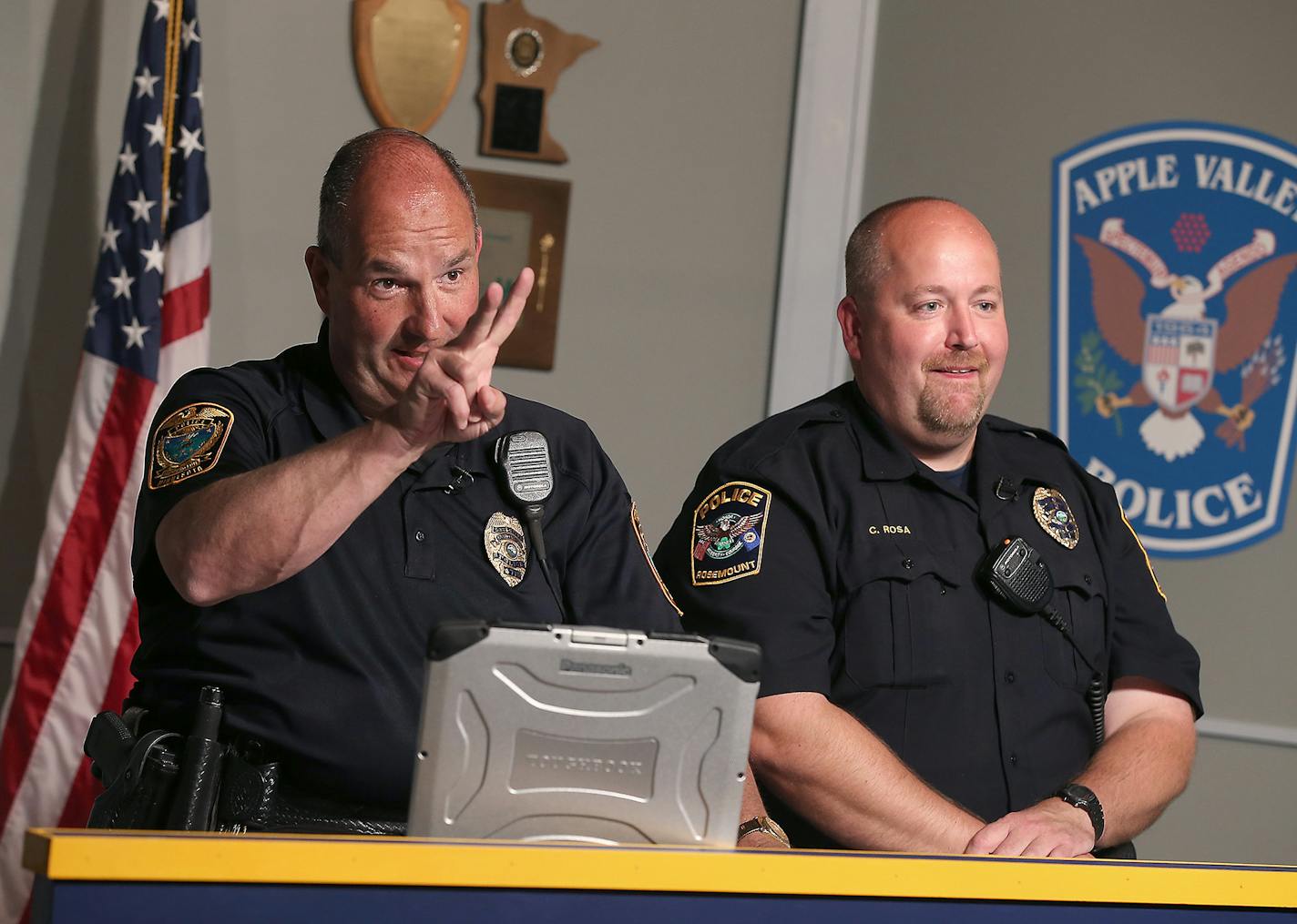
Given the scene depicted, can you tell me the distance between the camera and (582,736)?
3.94 ft

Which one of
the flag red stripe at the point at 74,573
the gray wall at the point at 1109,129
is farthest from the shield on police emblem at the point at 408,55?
the gray wall at the point at 1109,129

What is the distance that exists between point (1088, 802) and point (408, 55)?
99.2 inches

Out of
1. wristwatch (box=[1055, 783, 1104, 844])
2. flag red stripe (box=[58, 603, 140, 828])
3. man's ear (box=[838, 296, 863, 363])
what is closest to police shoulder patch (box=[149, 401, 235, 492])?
man's ear (box=[838, 296, 863, 363])

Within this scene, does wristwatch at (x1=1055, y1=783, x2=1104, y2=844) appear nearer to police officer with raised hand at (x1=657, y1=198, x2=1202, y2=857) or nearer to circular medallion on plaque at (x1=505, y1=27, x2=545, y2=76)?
police officer with raised hand at (x1=657, y1=198, x2=1202, y2=857)

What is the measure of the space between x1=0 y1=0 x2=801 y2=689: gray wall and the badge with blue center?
1.63m

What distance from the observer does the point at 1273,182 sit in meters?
3.78

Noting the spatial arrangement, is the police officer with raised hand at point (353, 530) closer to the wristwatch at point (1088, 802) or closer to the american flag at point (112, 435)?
the wristwatch at point (1088, 802)

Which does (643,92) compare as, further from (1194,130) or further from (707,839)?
(707,839)

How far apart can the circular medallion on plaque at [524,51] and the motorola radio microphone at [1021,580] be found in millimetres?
2068

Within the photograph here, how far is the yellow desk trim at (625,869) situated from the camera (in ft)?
3.52

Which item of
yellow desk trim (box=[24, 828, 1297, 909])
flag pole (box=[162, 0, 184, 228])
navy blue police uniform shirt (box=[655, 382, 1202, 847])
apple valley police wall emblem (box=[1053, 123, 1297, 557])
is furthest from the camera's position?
apple valley police wall emblem (box=[1053, 123, 1297, 557])

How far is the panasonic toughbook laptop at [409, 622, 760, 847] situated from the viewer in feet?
3.88

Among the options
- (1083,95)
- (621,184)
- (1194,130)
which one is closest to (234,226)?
(621,184)

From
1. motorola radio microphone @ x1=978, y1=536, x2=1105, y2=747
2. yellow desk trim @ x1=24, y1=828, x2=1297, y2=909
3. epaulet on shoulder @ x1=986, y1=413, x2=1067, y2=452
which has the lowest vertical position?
yellow desk trim @ x1=24, y1=828, x2=1297, y2=909
